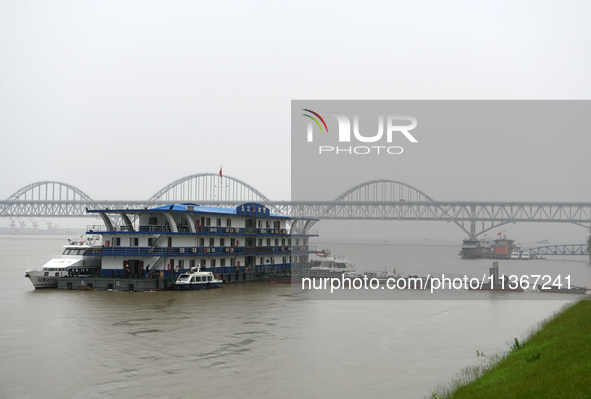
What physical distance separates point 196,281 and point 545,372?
34368 millimetres

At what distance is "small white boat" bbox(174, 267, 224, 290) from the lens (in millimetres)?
46250

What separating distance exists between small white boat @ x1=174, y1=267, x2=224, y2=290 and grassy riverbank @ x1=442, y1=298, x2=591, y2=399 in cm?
2881

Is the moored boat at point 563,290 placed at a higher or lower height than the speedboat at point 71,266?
lower

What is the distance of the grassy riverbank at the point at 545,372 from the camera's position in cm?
1453

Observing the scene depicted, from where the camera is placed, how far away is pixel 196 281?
47.4 metres

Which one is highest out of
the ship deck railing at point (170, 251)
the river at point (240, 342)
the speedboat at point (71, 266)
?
the ship deck railing at point (170, 251)

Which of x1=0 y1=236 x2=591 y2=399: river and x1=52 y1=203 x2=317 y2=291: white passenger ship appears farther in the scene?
x1=52 y1=203 x2=317 y2=291: white passenger ship

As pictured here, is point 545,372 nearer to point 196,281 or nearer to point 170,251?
point 196,281

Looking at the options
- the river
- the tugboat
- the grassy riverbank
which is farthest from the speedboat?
the tugboat

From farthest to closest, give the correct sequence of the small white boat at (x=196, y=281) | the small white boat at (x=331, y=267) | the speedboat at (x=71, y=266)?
the small white boat at (x=331, y=267), the speedboat at (x=71, y=266), the small white boat at (x=196, y=281)

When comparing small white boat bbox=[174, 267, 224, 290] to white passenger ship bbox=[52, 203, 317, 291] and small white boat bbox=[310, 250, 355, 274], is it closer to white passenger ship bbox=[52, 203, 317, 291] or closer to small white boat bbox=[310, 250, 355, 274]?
white passenger ship bbox=[52, 203, 317, 291]

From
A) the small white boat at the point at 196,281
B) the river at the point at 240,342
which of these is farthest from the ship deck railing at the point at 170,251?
the river at the point at 240,342

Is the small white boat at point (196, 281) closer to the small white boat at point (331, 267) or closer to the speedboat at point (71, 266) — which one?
the speedboat at point (71, 266)

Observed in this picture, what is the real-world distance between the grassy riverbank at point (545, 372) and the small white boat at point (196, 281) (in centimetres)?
2881
